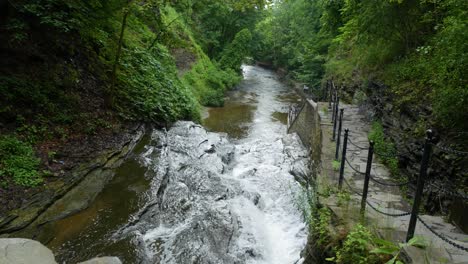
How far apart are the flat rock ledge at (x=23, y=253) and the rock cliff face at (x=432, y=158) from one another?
15.3 feet

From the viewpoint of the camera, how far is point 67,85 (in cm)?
812

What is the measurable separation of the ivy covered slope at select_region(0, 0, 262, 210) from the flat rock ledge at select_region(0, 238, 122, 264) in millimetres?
1273

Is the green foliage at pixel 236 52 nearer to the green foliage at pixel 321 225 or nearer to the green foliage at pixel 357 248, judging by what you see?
the green foliage at pixel 321 225

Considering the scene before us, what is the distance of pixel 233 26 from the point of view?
1232 inches

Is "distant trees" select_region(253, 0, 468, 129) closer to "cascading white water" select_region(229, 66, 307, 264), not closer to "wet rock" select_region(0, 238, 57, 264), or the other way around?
"cascading white water" select_region(229, 66, 307, 264)

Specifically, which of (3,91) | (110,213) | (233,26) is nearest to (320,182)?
(110,213)

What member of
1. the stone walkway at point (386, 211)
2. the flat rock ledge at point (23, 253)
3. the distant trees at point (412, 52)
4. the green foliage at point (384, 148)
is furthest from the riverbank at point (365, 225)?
the flat rock ledge at point (23, 253)

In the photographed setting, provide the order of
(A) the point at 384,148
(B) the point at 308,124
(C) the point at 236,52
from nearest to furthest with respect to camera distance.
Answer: (A) the point at 384,148 → (B) the point at 308,124 → (C) the point at 236,52

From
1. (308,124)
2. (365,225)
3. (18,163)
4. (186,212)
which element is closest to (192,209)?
(186,212)

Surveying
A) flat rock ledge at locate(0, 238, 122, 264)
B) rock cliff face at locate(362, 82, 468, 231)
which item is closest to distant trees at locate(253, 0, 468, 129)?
rock cliff face at locate(362, 82, 468, 231)

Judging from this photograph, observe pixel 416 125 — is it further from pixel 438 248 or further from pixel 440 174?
pixel 438 248

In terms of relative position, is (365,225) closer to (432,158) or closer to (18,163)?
(432,158)

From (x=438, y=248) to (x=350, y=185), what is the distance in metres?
2.44

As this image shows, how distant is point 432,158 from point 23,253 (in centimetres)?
610
